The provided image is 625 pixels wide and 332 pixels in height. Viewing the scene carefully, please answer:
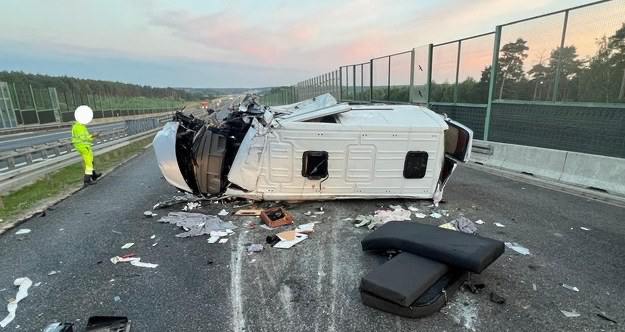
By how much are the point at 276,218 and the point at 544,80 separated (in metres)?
6.21

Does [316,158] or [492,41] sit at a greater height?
[492,41]

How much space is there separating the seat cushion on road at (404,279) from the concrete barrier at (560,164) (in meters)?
4.51

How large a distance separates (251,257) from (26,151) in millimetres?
7260

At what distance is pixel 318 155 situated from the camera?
4738mm

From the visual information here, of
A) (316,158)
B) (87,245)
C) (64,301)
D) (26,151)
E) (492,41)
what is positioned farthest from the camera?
(492,41)

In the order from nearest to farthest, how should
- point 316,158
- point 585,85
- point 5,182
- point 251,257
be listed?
point 251,257 → point 316,158 → point 585,85 → point 5,182

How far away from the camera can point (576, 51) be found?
19.8 ft

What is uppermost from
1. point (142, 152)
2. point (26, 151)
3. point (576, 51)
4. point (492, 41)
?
point (492, 41)

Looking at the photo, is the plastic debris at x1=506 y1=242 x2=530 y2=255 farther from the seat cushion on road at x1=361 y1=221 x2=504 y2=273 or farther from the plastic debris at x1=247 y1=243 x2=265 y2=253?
the plastic debris at x1=247 y1=243 x2=265 y2=253

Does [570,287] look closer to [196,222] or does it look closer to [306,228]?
[306,228]

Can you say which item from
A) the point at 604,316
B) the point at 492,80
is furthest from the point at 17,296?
the point at 492,80

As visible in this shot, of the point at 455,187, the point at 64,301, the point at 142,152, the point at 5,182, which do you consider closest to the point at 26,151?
the point at 5,182

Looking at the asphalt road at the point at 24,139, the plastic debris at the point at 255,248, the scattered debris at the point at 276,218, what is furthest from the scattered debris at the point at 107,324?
the asphalt road at the point at 24,139

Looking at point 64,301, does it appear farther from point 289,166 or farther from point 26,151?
point 26,151
